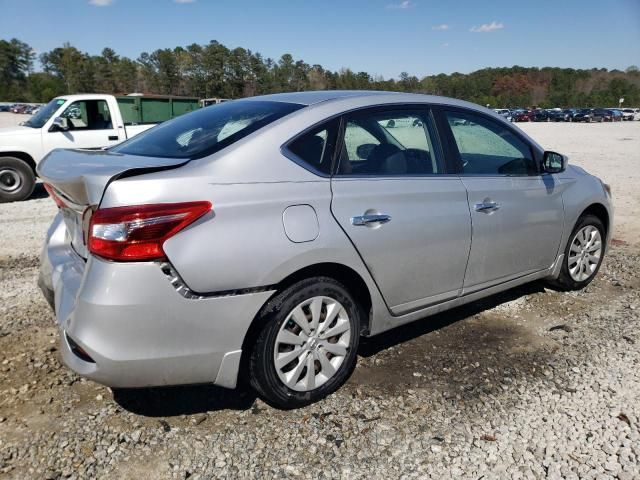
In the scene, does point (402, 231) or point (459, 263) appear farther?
point (459, 263)

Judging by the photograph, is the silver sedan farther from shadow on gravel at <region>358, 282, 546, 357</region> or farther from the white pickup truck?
the white pickup truck

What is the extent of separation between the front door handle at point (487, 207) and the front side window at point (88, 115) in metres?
8.03

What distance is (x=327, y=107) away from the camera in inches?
117

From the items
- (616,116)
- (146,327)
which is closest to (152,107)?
(146,327)

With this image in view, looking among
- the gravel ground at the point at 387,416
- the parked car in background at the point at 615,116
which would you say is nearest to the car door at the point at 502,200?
the gravel ground at the point at 387,416

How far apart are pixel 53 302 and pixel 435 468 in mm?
2130

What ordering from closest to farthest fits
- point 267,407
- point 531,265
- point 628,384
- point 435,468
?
point 435,468, point 267,407, point 628,384, point 531,265

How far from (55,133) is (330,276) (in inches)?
322

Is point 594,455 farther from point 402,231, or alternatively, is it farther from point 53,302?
point 53,302

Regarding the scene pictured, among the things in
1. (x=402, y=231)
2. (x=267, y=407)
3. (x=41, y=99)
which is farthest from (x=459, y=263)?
(x=41, y=99)

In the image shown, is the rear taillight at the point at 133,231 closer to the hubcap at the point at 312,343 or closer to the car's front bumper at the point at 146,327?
the car's front bumper at the point at 146,327

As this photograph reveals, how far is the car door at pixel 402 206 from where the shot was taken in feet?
9.37

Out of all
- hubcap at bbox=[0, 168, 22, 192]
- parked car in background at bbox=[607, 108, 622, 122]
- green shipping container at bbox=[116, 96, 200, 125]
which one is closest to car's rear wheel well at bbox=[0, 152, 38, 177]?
hubcap at bbox=[0, 168, 22, 192]

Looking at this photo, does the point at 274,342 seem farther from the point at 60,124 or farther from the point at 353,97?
the point at 60,124
